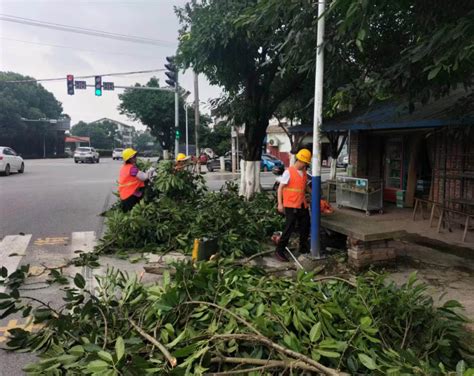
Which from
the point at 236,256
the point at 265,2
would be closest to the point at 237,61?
the point at 265,2

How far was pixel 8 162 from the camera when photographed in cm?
1994

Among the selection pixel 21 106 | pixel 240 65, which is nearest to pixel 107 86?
pixel 240 65

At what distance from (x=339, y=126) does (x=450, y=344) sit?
7833 millimetres

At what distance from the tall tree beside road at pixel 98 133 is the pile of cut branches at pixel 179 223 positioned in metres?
80.2

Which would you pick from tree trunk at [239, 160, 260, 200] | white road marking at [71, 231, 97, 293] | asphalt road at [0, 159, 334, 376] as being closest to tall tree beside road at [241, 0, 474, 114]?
asphalt road at [0, 159, 334, 376]

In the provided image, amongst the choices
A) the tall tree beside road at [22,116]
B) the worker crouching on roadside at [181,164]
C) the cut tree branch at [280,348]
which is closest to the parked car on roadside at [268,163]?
the worker crouching on roadside at [181,164]

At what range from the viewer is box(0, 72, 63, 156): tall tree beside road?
4516 centimetres

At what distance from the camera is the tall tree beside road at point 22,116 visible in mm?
45156

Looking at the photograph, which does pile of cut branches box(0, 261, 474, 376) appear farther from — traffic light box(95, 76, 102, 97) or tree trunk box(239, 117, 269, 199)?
traffic light box(95, 76, 102, 97)

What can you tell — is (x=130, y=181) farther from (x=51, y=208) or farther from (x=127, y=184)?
(x=51, y=208)

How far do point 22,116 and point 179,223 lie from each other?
2017 inches

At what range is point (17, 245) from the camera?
6926 mm

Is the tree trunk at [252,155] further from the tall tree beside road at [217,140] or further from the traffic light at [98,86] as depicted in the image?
the tall tree beside road at [217,140]

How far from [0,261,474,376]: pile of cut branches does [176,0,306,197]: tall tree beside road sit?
6570 mm
